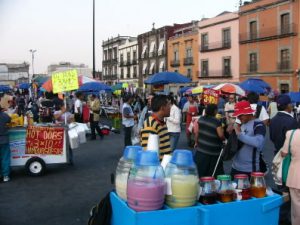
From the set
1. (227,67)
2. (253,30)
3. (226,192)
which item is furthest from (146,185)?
(227,67)

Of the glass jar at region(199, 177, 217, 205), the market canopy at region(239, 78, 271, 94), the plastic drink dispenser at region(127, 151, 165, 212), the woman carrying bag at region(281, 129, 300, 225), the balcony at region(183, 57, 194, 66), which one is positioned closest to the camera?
the plastic drink dispenser at region(127, 151, 165, 212)

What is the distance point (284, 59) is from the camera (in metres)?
33.5

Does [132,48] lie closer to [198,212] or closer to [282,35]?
[282,35]

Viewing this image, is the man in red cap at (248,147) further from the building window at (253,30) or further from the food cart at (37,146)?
the building window at (253,30)

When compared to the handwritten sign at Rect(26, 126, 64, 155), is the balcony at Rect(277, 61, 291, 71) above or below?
above

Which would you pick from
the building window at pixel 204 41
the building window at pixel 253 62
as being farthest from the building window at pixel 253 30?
the building window at pixel 204 41

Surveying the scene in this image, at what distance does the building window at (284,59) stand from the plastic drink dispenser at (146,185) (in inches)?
1273

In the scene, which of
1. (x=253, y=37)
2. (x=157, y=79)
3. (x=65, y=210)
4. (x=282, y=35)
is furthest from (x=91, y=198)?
(x=253, y=37)

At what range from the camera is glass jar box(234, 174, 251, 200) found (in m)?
3.08

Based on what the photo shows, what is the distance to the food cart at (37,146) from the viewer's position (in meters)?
8.25

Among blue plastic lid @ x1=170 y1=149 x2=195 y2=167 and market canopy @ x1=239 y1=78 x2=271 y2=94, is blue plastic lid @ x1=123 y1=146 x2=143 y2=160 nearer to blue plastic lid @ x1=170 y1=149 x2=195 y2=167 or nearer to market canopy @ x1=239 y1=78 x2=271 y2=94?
blue plastic lid @ x1=170 y1=149 x2=195 y2=167

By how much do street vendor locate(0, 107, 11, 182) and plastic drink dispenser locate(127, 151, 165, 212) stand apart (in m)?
5.69

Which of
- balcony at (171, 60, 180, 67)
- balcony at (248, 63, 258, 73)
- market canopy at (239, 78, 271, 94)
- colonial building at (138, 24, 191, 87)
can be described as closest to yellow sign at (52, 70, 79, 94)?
market canopy at (239, 78, 271, 94)

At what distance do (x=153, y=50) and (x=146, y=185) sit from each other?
53.5 meters
